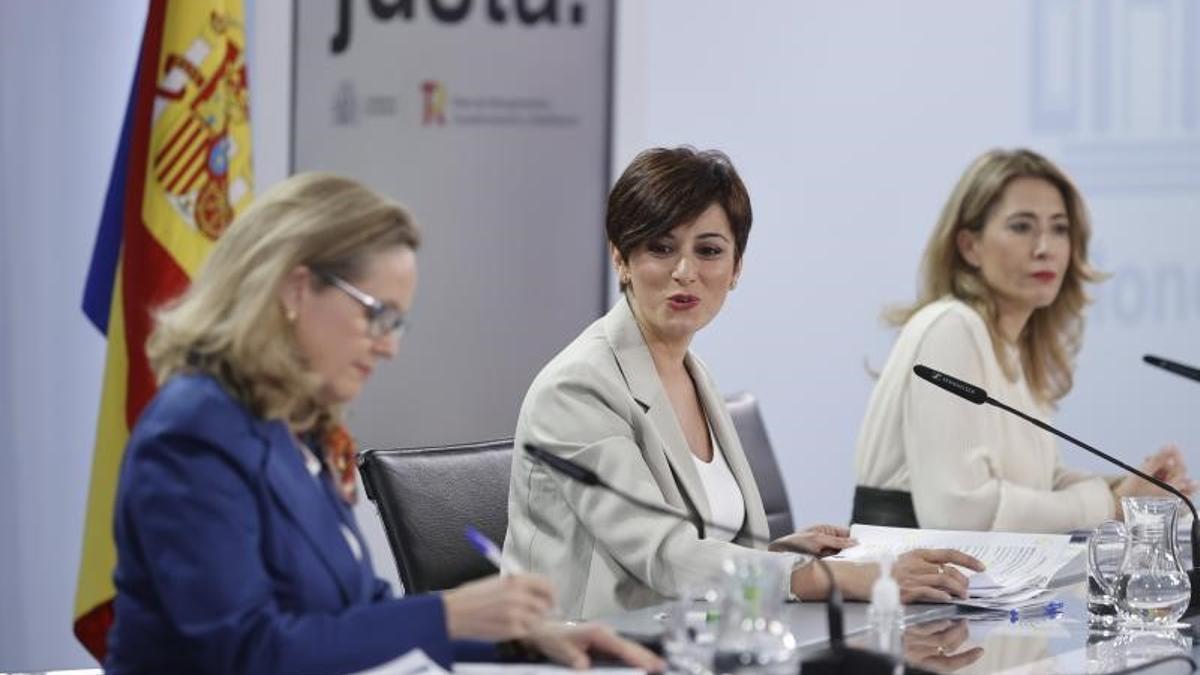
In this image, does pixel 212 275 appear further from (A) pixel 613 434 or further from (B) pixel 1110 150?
(B) pixel 1110 150

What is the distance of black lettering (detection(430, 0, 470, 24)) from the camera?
528cm

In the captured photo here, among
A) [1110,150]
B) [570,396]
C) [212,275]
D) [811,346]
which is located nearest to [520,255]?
[811,346]

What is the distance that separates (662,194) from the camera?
2967 millimetres

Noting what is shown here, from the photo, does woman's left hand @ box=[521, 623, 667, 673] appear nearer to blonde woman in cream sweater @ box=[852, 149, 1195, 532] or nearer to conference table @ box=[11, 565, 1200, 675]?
conference table @ box=[11, 565, 1200, 675]

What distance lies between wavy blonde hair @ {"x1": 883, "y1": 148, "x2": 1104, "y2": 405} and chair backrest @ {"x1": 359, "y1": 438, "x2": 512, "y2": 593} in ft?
4.66

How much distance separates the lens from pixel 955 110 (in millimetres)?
5633

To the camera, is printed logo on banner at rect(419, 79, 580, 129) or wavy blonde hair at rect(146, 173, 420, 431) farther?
printed logo on banner at rect(419, 79, 580, 129)

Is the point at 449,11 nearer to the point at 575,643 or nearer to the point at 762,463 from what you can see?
the point at 762,463

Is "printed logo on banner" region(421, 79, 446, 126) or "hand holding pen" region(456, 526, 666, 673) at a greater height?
"printed logo on banner" region(421, 79, 446, 126)

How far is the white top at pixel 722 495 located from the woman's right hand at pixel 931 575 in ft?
1.02

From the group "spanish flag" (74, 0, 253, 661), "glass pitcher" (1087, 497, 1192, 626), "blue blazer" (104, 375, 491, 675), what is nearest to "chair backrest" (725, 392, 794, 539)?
"glass pitcher" (1087, 497, 1192, 626)

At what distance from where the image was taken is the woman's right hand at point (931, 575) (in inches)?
106

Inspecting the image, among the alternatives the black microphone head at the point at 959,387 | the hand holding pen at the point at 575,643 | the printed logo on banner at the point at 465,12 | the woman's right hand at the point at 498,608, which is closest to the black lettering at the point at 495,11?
the printed logo on banner at the point at 465,12

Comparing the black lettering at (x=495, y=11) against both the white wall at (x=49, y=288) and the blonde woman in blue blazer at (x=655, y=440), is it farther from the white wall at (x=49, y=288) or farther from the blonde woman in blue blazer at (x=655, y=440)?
the blonde woman in blue blazer at (x=655, y=440)
